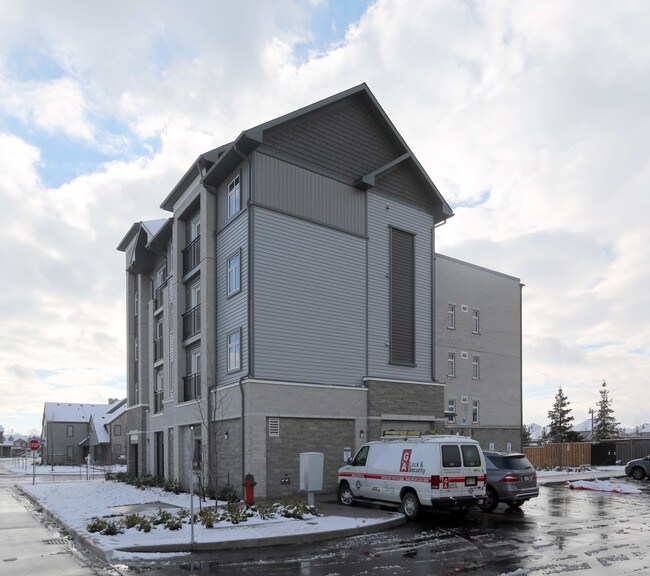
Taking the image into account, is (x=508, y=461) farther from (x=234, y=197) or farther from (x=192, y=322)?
(x=192, y=322)

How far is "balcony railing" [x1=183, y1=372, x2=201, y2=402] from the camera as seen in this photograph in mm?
25969

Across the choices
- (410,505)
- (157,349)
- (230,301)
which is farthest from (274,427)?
(157,349)

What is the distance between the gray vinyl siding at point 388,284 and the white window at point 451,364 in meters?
8.24

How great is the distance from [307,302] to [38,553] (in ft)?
39.7

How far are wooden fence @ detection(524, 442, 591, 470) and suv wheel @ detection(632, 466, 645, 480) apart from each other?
6991 mm

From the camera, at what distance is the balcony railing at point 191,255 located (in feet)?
88.2

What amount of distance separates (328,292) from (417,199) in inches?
259

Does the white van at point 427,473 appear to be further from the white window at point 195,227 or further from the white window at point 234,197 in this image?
the white window at point 195,227

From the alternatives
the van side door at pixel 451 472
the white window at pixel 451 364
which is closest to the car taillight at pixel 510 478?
the van side door at pixel 451 472

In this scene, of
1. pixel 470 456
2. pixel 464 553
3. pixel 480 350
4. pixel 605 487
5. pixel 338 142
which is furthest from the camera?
pixel 480 350

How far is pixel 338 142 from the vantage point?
82.4 feet

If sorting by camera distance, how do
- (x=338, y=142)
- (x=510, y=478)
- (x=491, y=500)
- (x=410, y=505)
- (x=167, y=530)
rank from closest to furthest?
1. (x=167, y=530)
2. (x=410, y=505)
3. (x=510, y=478)
4. (x=491, y=500)
5. (x=338, y=142)

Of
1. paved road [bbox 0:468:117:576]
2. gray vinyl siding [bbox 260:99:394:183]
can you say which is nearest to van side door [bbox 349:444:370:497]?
paved road [bbox 0:468:117:576]

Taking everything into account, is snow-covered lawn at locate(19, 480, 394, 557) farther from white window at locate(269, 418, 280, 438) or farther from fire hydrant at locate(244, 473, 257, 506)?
white window at locate(269, 418, 280, 438)
